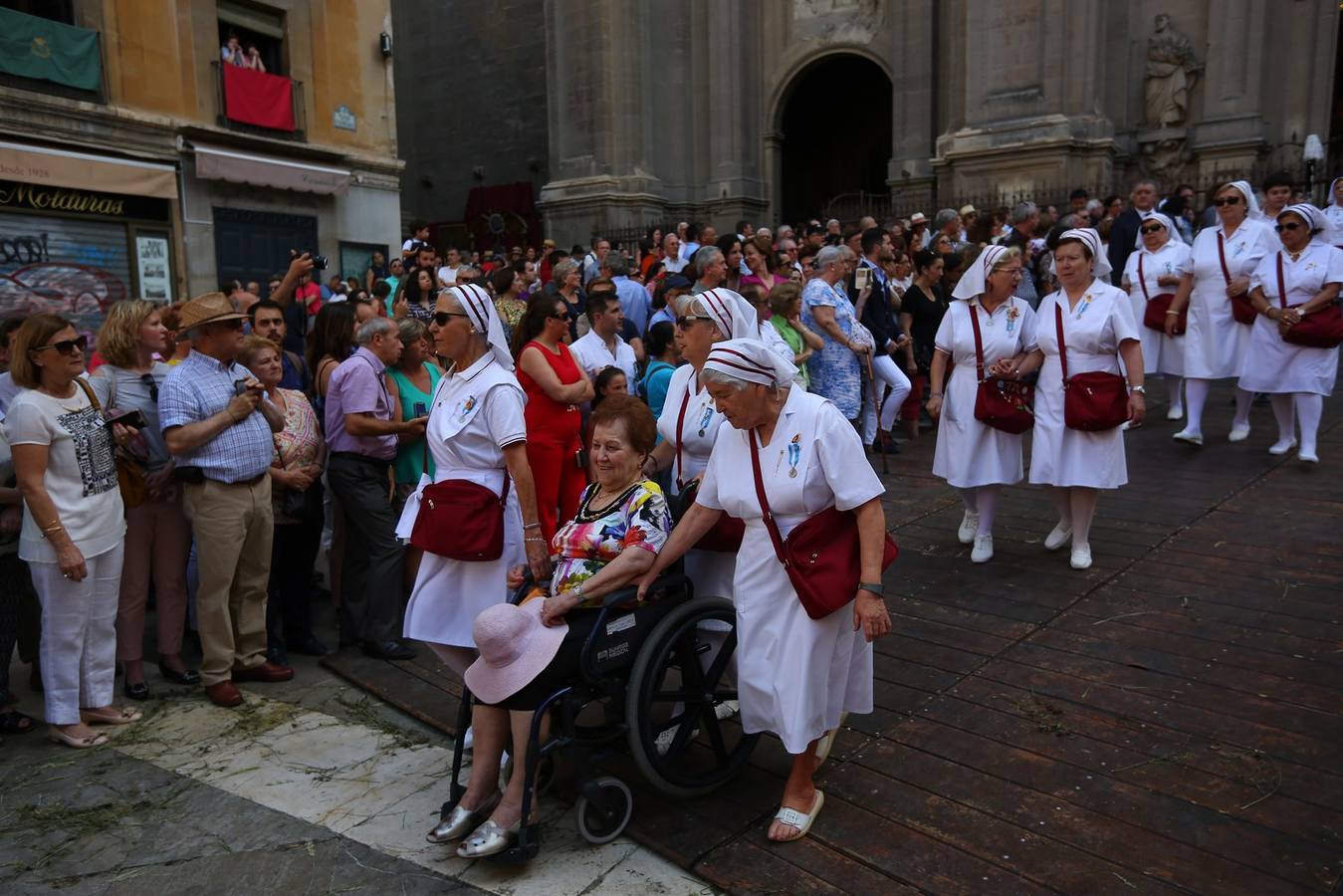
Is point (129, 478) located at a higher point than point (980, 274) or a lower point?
lower

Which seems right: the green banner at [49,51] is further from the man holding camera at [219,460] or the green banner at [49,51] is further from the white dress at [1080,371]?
the white dress at [1080,371]

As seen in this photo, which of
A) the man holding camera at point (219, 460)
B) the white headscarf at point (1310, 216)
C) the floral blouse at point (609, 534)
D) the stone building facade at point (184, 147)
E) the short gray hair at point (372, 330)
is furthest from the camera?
the stone building facade at point (184, 147)

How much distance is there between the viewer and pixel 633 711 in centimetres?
345

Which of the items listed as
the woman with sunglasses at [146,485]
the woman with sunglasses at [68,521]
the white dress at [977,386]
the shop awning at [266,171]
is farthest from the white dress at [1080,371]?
the shop awning at [266,171]

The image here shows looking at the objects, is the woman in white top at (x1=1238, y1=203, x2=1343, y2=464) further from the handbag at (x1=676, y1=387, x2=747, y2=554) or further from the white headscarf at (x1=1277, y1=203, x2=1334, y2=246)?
the handbag at (x1=676, y1=387, x2=747, y2=554)

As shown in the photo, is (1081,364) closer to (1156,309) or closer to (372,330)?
(1156,309)

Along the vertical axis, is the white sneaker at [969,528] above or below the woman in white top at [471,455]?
below

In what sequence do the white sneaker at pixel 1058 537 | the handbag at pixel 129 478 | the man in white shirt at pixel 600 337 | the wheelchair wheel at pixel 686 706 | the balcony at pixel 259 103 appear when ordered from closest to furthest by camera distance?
the wheelchair wheel at pixel 686 706 < the handbag at pixel 129 478 < the white sneaker at pixel 1058 537 < the man in white shirt at pixel 600 337 < the balcony at pixel 259 103

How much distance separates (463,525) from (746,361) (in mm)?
1498

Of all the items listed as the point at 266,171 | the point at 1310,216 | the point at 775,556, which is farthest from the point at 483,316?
the point at 266,171

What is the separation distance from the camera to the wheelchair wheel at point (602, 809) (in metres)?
3.46

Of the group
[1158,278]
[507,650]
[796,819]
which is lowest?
[796,819]

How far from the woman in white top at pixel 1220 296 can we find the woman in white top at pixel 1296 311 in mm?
225

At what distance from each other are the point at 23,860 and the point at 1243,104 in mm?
21299
